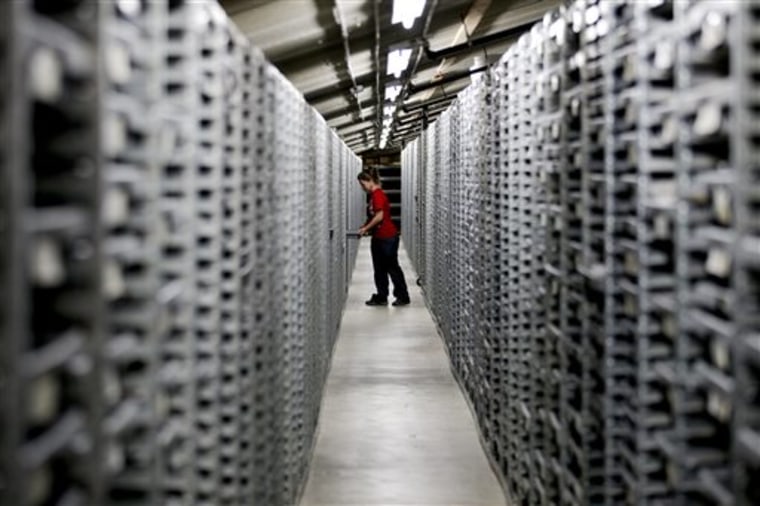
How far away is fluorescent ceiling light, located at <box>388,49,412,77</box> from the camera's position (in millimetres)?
8836

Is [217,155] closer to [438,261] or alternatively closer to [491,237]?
[491,237]

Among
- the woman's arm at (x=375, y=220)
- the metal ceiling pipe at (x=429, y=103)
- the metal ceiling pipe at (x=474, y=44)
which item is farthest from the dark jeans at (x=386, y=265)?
the metal ceiling pipe at (x=429, y=103)

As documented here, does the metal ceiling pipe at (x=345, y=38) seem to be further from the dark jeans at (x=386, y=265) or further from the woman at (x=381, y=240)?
the dark jeans at (x=386, y=265)

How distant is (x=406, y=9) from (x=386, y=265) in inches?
196

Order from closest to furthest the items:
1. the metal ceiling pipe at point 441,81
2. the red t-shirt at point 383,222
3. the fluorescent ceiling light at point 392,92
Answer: the red t-shirt at point 383,222
the fluorescent ceiling light at point 392,92
the metal ceiling pipe at point 441,81

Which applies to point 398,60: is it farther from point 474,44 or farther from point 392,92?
point 392,92

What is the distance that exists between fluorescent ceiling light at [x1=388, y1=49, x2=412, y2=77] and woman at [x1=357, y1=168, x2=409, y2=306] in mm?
1223

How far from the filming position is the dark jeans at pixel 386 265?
10969 mm

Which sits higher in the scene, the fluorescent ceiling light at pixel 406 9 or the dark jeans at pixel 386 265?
the fluorescent ceiling light at pixel 406 9

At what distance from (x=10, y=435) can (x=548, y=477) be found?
7.64 ft

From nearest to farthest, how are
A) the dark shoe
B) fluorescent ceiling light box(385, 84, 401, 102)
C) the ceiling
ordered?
1. the ceiling
2. the dark shoe
3. fluorescent ceiling light box(385, 84, 401, 102)

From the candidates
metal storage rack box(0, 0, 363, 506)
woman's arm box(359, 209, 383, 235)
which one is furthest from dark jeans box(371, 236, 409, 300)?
metal storage rack box(0, 0, 363, 506)

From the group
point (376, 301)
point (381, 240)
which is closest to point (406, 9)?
point (381, 240)

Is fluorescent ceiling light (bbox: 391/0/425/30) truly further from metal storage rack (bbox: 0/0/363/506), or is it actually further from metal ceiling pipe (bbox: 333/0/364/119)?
metal storage rack (bbox: 0/0/363/506)
